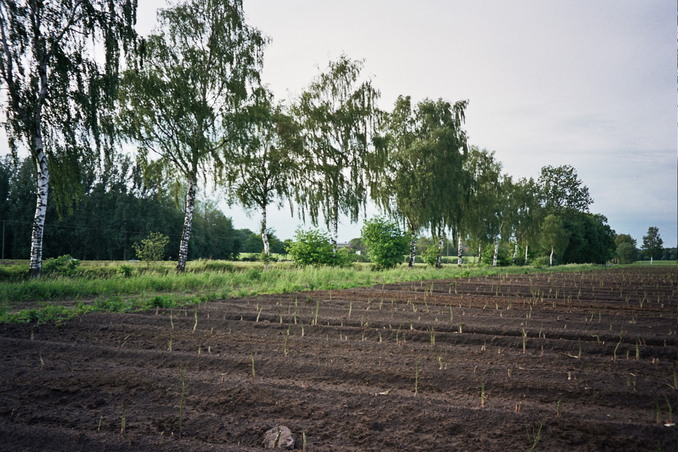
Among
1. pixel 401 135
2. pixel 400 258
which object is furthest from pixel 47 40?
pixel 401 135

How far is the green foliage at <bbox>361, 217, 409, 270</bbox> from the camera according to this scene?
71.1 ft

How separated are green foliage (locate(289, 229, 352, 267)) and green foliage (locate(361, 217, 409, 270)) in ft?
7.78

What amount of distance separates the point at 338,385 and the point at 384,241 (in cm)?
1806

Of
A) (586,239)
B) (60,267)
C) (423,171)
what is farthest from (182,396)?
(586,239)

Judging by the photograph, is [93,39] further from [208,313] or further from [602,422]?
[602,422]

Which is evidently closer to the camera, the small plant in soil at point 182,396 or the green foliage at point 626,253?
the small plant in soil at point 182,396

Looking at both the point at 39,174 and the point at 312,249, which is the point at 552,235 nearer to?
the point at 312,249

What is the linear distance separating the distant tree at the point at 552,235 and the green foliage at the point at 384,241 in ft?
112

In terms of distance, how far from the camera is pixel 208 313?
7637 millimetres

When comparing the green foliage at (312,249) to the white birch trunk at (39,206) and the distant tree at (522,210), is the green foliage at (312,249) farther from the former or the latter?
the distant tree at (522,210)

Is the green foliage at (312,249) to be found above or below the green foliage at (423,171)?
below

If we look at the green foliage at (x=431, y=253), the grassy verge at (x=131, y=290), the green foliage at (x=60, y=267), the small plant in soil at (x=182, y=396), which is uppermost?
the green foliage at (x=431, y=253)

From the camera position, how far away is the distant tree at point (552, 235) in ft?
159

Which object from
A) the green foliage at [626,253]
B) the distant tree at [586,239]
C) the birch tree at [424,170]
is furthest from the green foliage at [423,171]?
the green foliage at [626,253]
